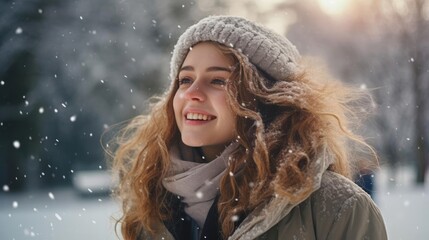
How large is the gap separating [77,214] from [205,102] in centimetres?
1301

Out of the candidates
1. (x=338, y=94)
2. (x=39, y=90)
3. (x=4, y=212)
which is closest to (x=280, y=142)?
(x=338, y=94)

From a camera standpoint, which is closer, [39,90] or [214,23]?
[214,23]

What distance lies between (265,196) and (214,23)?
0.83 m

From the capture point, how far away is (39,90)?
751 inches

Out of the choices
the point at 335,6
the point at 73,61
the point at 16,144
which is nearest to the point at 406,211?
the point at 73,61

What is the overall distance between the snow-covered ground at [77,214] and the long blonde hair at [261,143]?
4259 millimetres

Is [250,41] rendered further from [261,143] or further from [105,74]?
[105,74]

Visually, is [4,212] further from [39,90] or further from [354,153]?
[354,153]

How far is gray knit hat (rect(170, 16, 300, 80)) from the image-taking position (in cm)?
282

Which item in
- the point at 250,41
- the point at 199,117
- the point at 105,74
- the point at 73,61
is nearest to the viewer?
the point at 199,117

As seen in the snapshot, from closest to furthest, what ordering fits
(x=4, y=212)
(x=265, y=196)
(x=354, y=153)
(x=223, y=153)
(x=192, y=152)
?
1. (x=265, y=196)
2. (x=223, y=153)
3. (x=192, y=152)
4. (x=354, y=153)
5. (x=4, y=212)

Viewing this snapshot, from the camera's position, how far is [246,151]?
2711 mm

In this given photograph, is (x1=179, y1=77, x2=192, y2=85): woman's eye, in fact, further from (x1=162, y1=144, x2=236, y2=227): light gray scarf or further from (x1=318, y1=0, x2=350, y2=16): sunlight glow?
(x1=318, y1=0, x2=350, y2=16): sunlight glow

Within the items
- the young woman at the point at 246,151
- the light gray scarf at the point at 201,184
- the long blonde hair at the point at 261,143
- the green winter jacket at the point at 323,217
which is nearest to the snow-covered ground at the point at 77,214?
the long blonde hair at the point at 261,143
